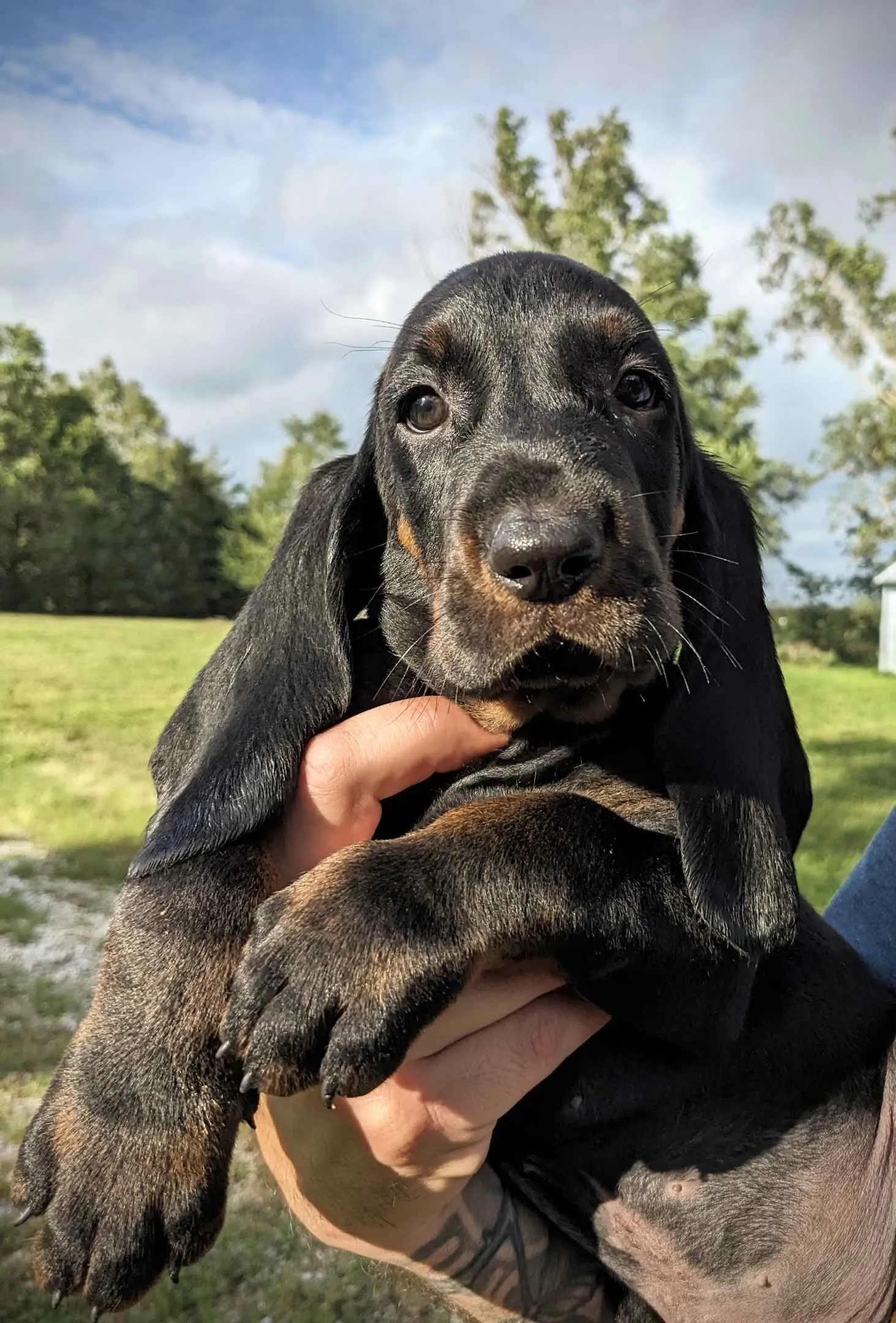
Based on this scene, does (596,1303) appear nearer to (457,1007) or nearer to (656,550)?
(457,1007)

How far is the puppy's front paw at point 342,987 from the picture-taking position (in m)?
1.66

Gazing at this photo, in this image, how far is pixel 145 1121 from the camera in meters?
1.75

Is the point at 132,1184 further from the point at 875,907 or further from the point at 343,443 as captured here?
the point at 343,443

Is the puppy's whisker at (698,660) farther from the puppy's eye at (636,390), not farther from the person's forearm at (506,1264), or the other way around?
the person's forearm at (506,1264)

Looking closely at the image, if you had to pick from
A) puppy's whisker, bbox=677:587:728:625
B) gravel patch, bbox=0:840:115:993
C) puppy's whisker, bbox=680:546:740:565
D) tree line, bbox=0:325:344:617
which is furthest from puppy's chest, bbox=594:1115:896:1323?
tree line, bbox=0:325:344:617

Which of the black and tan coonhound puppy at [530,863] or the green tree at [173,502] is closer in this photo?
the black and tan coonhound puppy at [530,863]

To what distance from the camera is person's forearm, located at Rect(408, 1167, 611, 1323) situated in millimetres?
2574

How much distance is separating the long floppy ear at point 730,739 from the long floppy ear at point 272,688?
82 cm

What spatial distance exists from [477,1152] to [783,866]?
93cm

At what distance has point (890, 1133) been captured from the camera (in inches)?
99.5

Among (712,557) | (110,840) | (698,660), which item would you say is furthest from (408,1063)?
(110,840)

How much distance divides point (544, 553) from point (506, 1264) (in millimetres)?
1998

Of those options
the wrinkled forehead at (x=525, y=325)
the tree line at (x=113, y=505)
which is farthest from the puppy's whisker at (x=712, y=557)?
the tree line at (x=113, y=505)

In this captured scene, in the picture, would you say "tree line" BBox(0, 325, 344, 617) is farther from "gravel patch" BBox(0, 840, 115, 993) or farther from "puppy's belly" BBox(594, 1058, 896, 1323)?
"puppy's belly" BBox(594, 1058, 896, 1323)
